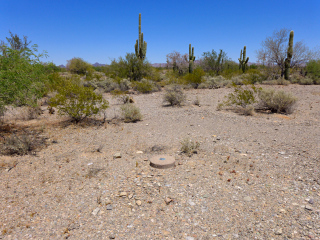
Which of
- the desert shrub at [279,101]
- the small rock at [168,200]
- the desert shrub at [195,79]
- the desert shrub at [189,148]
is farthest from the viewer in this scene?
the desert shrub at [195,79]

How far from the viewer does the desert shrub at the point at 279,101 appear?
9.96 meters

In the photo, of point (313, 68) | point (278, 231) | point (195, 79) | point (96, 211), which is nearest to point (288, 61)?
point (313, 68)

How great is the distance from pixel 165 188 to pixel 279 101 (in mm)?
8111

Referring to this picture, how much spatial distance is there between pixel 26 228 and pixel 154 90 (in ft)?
Result: 52.7

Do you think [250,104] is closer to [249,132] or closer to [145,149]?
[249,132]

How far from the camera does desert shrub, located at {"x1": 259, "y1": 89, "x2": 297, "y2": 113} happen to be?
32.7 feet

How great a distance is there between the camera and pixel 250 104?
10.8m

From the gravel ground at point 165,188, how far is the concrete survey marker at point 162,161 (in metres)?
0.16

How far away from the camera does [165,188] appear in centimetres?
411

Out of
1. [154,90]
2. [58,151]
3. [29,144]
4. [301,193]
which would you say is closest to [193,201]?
[301,193]

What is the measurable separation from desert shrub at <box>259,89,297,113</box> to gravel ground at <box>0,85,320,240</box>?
3007 millimetres

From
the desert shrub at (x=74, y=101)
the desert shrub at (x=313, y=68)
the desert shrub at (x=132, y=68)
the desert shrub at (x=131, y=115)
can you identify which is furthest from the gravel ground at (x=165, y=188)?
the desert shrub at (x=313, y=68)

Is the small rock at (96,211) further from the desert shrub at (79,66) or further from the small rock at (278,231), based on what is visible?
the desert shrub at (79,66)

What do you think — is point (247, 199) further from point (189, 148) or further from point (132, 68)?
point (132, 68)
